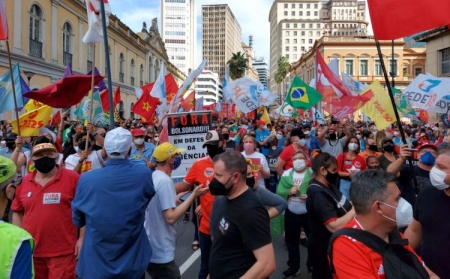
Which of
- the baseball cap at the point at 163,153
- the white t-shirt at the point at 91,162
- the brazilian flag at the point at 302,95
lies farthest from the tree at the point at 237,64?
the baseball cap at the point at 163,153

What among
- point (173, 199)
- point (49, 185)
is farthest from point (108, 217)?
point (49, 185)

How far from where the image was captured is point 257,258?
275 centimetres

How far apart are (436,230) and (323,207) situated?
1.05m

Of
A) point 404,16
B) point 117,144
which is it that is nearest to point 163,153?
point 117,144

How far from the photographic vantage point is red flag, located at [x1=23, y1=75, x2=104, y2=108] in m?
6.61

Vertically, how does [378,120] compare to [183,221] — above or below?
above

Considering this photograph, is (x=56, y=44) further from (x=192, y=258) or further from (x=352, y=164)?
(x=352, y=164)

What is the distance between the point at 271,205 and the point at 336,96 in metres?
A: 9.88

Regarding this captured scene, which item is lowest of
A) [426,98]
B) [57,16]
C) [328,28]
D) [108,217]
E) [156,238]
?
[156,238]

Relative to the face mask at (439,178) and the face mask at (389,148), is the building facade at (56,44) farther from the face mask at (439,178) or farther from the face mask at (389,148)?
the face mask at (439,178)

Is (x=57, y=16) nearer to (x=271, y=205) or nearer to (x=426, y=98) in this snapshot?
(x=426, y=98)

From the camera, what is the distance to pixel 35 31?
27375 millimetres

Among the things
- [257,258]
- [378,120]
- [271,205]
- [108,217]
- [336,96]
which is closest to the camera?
[257,258]

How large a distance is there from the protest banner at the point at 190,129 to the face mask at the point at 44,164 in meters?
3.24
